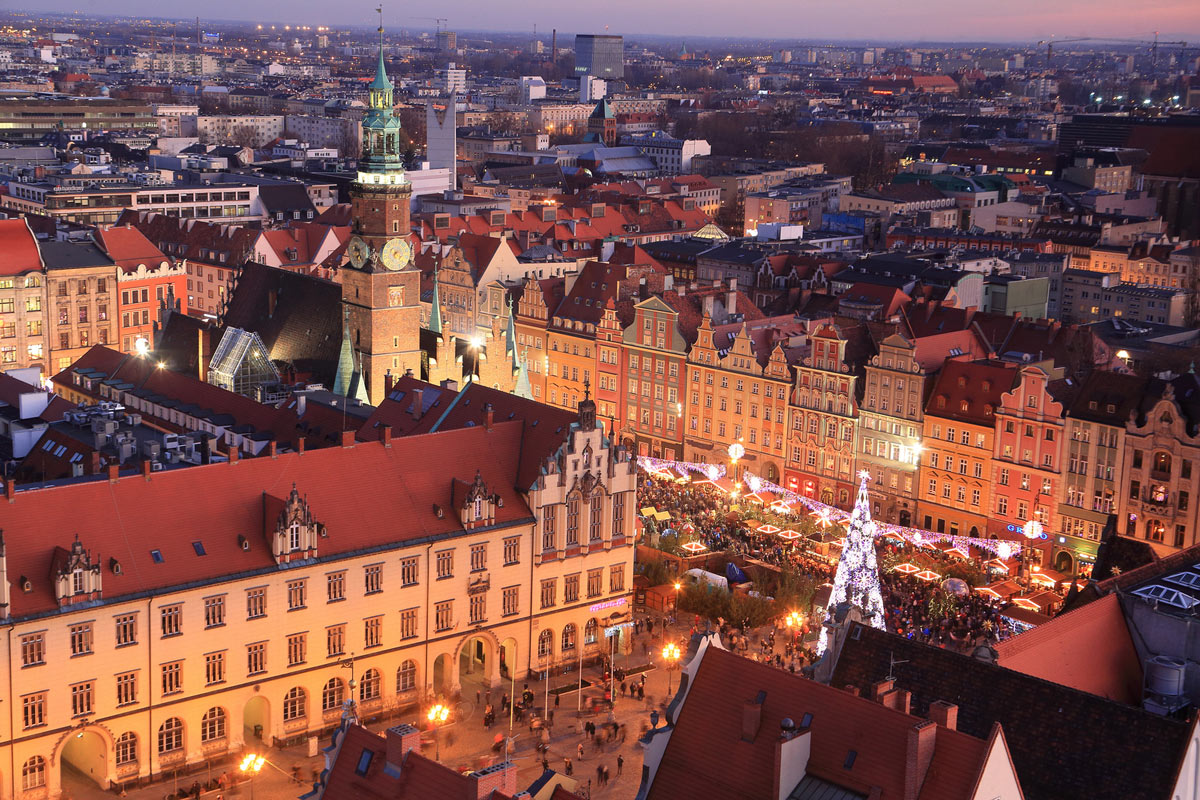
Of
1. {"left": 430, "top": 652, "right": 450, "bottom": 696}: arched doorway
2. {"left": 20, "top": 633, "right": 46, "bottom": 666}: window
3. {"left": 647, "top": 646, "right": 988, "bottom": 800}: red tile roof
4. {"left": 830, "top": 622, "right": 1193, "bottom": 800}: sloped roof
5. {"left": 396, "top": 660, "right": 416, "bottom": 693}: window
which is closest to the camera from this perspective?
{"left": 647, "top": 646, "right": 988, "bottom": 800}: red tile roof

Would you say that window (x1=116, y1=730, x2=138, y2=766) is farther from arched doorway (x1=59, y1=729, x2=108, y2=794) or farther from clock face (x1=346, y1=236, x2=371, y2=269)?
clock face (x1=346, y1=236, x2=371, y2=269)

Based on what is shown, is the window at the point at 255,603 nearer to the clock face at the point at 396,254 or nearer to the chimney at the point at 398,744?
the chimney at the point at 398,744

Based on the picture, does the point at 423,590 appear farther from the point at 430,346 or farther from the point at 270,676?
the point at 430,346

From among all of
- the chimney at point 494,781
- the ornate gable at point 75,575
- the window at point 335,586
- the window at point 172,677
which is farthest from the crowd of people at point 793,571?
the chimney at point 494,781

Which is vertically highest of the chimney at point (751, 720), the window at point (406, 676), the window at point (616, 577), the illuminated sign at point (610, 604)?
the chimney at point (751, 720)

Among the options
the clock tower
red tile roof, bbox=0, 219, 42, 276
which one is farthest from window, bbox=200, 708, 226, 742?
red tile roof, bbox=0, 219, 42, 276

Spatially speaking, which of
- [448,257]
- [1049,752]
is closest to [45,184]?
[448,257]
